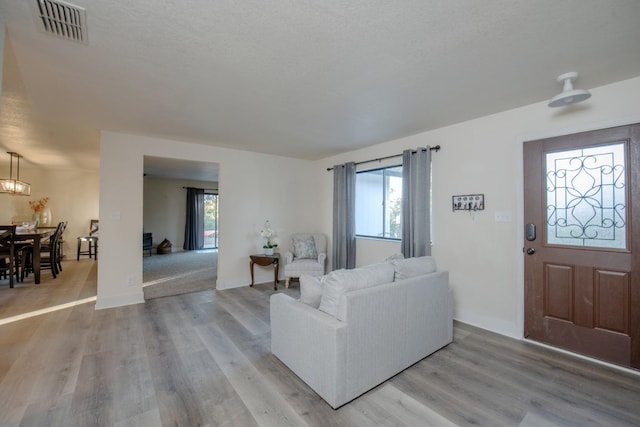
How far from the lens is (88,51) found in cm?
189

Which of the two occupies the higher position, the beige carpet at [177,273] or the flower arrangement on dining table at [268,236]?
the flower arrangement on dining table at [268,236]

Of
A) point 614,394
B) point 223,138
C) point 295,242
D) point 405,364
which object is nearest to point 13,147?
point 223,138

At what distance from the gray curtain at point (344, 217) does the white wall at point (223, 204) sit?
0.75 m

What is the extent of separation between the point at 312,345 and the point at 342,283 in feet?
1.61

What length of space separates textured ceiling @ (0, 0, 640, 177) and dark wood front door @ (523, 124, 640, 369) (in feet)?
2.05

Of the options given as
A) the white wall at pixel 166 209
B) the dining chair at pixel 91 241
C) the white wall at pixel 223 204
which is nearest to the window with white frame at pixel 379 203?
the white wall at pixel 223 204

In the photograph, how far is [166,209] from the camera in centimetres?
866

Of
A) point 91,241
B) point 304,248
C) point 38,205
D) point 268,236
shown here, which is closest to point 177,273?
point 268,236

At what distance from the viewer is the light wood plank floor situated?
1.70 meters

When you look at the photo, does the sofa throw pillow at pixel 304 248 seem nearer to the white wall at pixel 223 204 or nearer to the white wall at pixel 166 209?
the white wall at pixel 223 204

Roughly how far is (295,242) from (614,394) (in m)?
4.11

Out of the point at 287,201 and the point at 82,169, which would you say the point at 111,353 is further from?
the point at 82,169

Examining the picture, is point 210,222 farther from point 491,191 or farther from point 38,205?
point 491,191

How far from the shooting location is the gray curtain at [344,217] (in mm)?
4773
